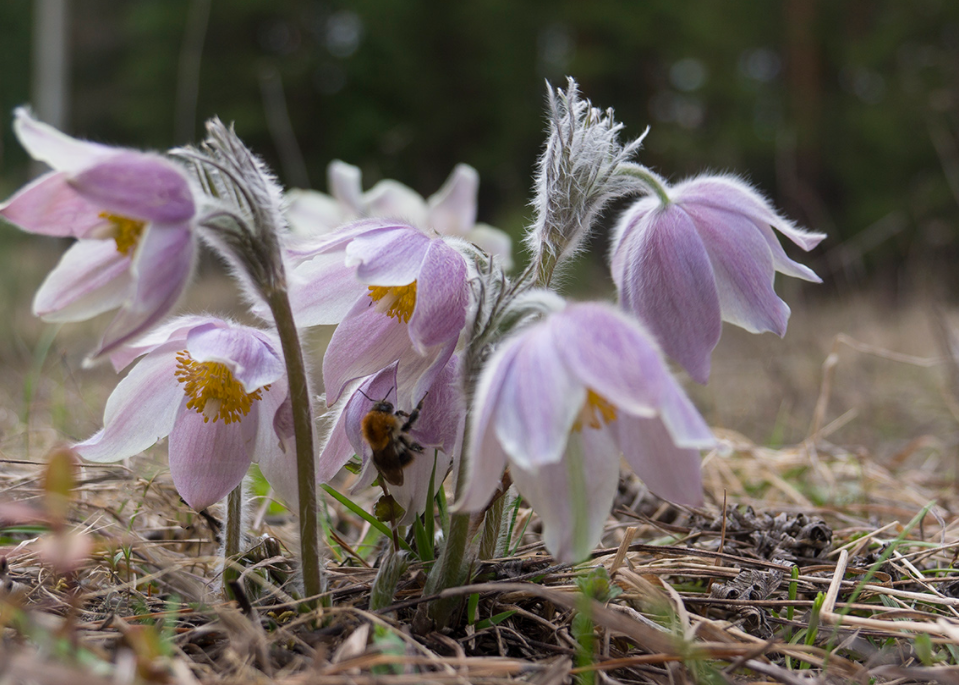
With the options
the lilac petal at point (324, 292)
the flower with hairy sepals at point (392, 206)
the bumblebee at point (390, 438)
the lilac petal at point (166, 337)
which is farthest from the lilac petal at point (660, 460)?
the flower with hairy sepals at point (392, 206)

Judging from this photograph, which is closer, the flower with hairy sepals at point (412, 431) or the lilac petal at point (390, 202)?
the flower with hairy sepals at point (412, 431)

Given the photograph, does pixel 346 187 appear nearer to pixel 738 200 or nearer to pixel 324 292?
pixel 324 292

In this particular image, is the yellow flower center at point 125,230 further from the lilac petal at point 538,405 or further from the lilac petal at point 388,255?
the lilac petal at point 538,405

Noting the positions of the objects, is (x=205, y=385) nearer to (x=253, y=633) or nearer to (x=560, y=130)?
(x=253, y=633)

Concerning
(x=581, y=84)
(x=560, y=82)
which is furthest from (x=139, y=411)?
(x=581, y=84)

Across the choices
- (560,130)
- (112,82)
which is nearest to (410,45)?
(112,82)

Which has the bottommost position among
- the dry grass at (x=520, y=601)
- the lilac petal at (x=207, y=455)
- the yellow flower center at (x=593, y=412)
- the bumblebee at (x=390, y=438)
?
the dry grass at (x=520, y=601)

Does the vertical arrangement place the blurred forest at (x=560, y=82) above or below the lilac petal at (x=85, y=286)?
above
